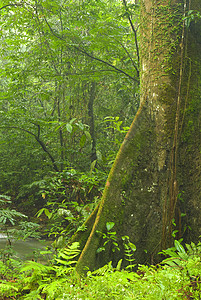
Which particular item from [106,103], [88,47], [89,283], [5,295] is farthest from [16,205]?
[89,283]

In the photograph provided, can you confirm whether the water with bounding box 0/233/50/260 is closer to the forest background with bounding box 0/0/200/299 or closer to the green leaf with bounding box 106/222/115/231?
the forest background with bounding box 0/0/200/299

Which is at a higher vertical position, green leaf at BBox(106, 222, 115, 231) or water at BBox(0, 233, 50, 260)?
green leaf at BBox(106, 222, 115, 231)

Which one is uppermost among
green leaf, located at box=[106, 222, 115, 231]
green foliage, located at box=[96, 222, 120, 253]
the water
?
green leaf, located at box=[106, 222, 115, 231]

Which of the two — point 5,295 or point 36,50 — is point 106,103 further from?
point 5,295

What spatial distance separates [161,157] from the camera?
2.74 m

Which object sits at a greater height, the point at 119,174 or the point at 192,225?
the point at 119,174

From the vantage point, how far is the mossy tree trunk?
102 inches

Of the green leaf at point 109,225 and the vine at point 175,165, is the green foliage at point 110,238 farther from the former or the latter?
the vine at point 175,165

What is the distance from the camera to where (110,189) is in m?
2.65

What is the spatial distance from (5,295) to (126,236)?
1227 millimetres

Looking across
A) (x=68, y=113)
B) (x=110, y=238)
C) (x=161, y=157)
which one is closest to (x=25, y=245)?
(x=68, y=113)

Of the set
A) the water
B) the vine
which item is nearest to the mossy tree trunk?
the vine

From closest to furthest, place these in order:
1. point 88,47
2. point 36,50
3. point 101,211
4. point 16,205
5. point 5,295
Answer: point 5,295 < point 101,211 < point 88,47 < point 36,50 < point 16,205

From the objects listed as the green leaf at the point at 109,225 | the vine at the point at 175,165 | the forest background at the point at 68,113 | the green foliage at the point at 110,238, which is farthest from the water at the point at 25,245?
the vine at the point at 175,165
